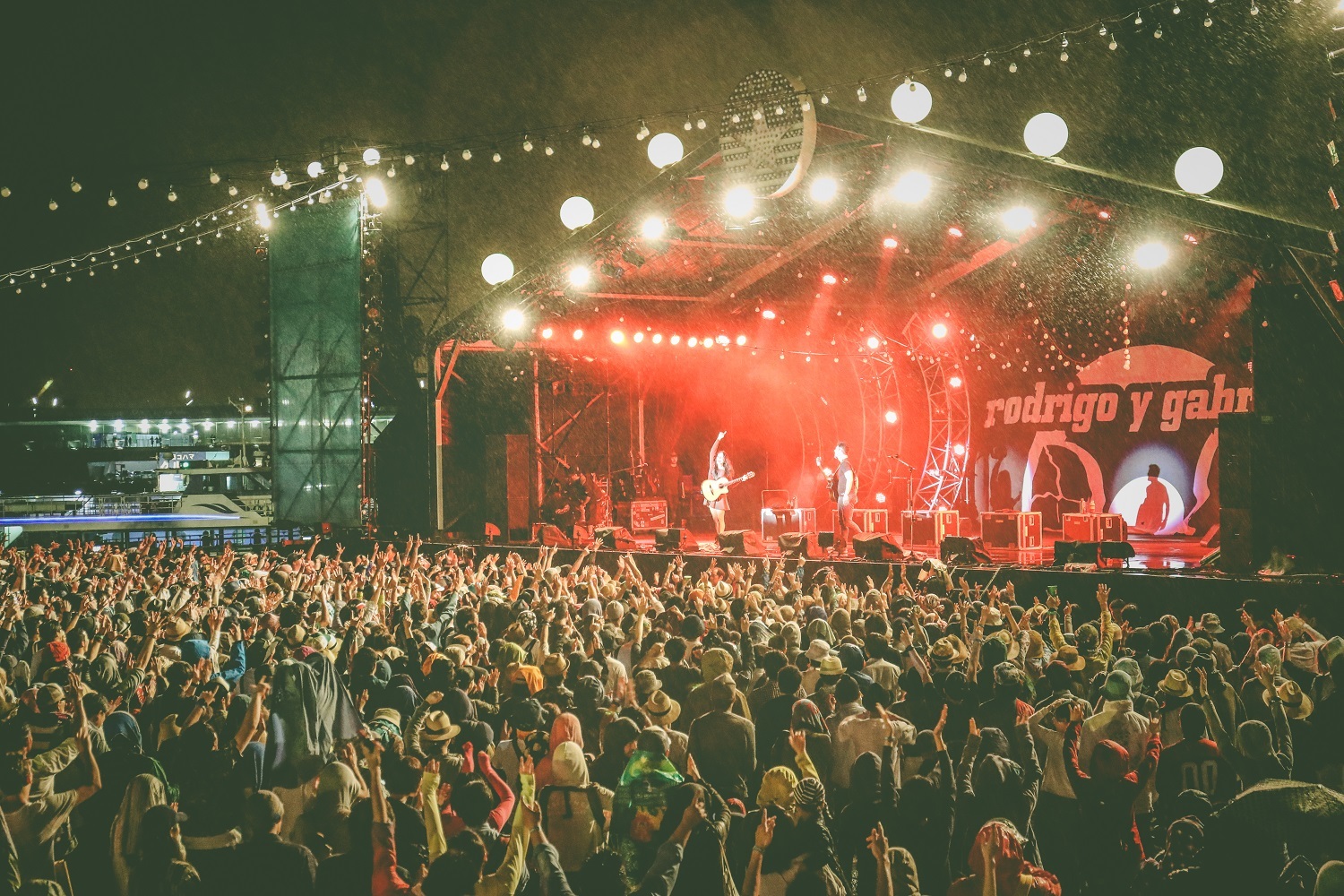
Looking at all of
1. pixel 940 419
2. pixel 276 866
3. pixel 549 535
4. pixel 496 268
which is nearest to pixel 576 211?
pixel 496 268

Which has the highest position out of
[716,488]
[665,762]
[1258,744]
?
[716,488]

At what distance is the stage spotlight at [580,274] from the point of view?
1316 cm

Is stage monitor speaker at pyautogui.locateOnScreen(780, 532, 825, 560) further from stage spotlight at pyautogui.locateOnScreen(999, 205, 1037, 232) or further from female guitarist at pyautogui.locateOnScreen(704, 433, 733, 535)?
stage spotlight at pyautogui.locateOnScreen(999, 205, 1037, 232)

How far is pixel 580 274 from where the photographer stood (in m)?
13.4

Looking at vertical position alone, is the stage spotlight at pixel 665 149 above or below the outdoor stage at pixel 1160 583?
above

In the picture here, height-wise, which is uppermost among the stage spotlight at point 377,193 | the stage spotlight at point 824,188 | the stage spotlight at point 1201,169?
the stage spotlight at point 377,193

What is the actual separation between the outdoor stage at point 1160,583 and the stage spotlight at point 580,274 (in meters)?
4.15

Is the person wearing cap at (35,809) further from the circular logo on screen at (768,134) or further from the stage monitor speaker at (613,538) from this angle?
the stage monitor speaker at (613,538)

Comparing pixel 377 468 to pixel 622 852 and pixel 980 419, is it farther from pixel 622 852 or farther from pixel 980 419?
pixel 622 852

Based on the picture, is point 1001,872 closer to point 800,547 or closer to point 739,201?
point 739,201

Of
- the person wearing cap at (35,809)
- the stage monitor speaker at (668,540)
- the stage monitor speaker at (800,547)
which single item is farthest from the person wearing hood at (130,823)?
the stage monitor speaker at (668,540)

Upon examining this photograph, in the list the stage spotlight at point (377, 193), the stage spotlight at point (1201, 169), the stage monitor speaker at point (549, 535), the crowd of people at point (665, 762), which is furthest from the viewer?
the stage monitor speaker at point (549, 535)

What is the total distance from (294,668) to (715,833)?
7.75ft

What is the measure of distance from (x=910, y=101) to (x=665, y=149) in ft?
9.17
